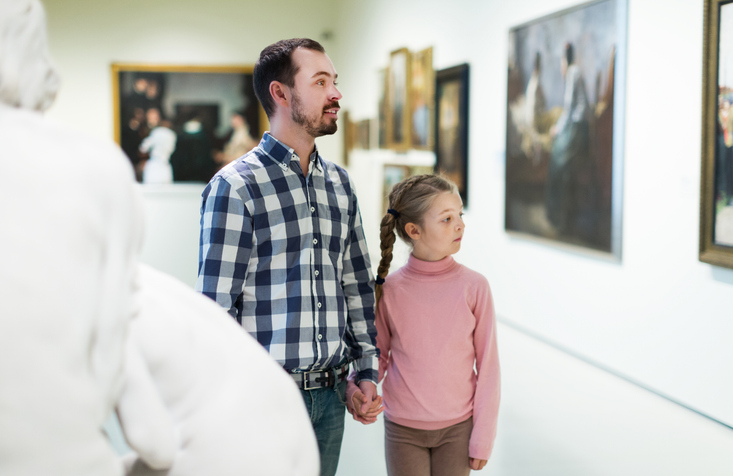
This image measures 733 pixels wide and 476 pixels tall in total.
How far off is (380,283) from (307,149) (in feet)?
1.89

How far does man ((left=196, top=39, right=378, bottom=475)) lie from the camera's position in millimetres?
2201

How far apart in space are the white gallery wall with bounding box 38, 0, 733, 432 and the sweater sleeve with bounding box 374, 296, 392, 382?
2.83 meters

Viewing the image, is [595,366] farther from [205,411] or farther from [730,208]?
[205,411]

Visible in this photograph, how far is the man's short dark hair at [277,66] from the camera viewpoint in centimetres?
238

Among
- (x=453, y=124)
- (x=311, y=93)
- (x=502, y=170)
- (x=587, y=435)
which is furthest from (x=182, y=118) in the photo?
(x=311, y=93)

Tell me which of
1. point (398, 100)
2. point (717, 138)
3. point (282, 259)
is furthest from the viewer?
point (398, 100)

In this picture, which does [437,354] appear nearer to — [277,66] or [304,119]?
[304,119]

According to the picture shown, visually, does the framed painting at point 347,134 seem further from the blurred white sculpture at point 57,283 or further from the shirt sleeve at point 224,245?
the blurred white sculpture at point 57,283

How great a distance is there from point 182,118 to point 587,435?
1110cm

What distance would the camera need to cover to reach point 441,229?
2.56 meters

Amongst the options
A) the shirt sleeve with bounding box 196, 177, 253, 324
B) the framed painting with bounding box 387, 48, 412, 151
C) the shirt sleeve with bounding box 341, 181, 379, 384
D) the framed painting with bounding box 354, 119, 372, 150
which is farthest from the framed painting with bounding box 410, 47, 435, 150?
the shirt sleeve with bounding box 196, 177, 253, 324

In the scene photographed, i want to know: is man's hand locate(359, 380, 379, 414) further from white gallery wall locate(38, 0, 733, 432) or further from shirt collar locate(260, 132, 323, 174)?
white gallery wall locate(38, 0, 733, 432)

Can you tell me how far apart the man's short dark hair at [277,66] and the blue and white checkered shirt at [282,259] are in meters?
0.19

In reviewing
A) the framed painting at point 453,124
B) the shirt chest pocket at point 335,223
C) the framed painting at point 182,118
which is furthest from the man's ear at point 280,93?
the framed painting at point 182,118
